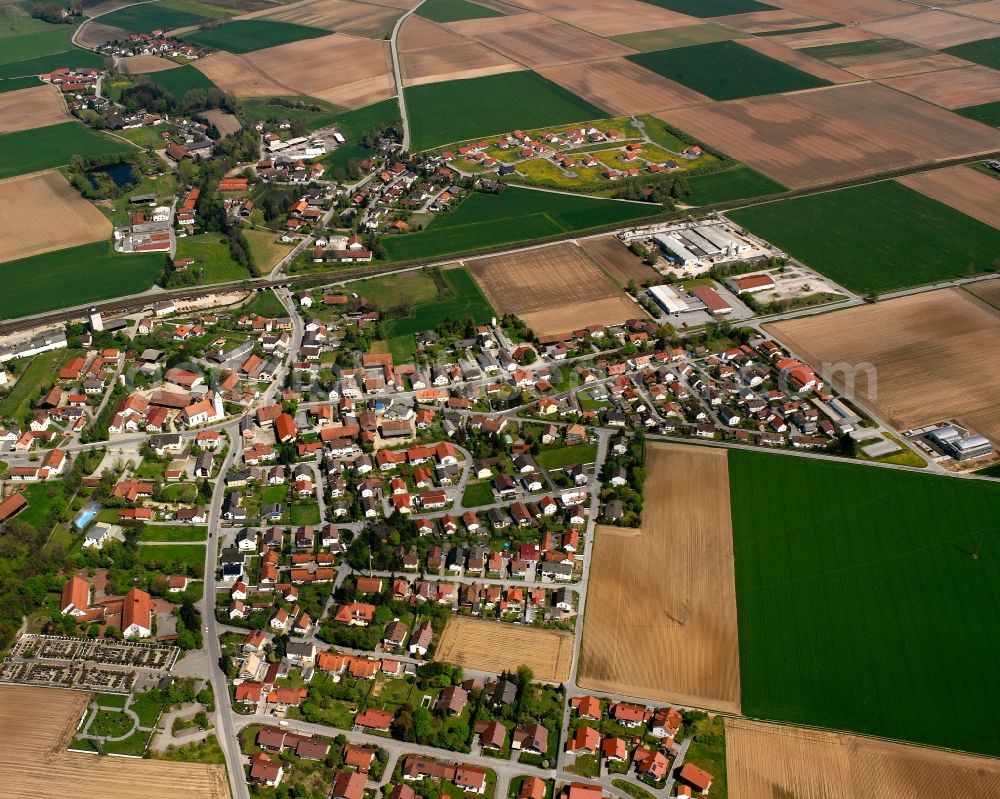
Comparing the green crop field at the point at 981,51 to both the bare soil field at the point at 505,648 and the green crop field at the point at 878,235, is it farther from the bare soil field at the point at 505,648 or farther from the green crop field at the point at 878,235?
the bare soil field at the point at 505,648

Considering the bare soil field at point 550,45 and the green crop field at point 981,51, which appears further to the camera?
the bare soil field at point 550,45

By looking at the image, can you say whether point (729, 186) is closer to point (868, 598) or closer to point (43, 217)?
point (868, 598)

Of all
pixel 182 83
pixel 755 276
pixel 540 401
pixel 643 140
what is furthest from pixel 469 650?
pixel 182 83

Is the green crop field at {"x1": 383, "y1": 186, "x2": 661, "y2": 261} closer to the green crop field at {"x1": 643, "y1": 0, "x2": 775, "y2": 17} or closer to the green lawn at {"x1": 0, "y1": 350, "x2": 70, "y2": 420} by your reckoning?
the green lawn at {"x1": 0, "y1": 350, "x2": 70, "y2": 420}

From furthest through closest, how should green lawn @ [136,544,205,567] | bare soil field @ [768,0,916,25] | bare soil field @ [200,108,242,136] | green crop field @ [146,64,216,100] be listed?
bare soil field @ [768,0,916,25] < green crop field @ [146,64,216,100] < bare soil field @ [200,108,242,136] < green lawn @ [136,544,205,567]

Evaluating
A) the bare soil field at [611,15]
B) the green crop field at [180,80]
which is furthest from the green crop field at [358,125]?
the bare soil field at [611,15]

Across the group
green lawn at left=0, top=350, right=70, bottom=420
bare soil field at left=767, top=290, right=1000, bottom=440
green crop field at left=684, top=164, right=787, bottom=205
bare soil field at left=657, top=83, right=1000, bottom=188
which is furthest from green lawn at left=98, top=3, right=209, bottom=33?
bare soil field at left=767, top=290, right=1000, bottom=440
